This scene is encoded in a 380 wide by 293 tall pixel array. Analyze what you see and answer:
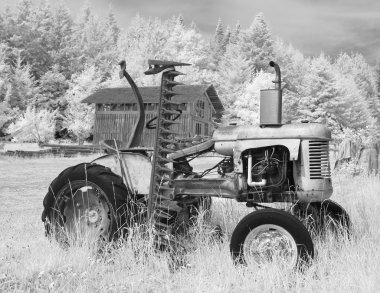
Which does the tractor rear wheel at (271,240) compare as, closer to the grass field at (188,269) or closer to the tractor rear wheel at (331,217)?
the grass field at (188,269)

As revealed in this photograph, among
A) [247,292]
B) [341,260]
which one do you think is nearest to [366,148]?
[341,260]

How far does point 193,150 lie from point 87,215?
1293mm

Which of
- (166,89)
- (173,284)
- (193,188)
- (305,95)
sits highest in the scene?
(305,95)

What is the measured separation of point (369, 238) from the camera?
456cm

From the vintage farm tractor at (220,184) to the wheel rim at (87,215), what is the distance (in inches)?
0.4

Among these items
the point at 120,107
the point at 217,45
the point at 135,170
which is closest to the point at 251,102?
the point at 120,107

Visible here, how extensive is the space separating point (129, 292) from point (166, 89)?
1986 mm

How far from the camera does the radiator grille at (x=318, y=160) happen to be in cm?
399

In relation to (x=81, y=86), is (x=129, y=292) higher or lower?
lower

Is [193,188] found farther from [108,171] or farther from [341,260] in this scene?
[341,260]

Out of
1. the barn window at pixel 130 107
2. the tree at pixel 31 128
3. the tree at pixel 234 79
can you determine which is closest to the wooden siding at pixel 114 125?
the barn window at pixel 130 107

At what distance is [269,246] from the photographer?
380 cm

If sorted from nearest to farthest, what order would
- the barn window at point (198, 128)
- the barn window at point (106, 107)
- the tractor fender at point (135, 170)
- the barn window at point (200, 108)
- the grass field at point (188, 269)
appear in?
the grass field at point (188, 269)
the tractor fender at point (135, 170)
the barn window at point (200, 108)
the barn window at point (198, 128)
the barn window at point (106, 107)

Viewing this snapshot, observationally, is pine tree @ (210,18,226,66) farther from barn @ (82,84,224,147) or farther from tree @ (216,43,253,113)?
barn @ (82,84,224,147)
